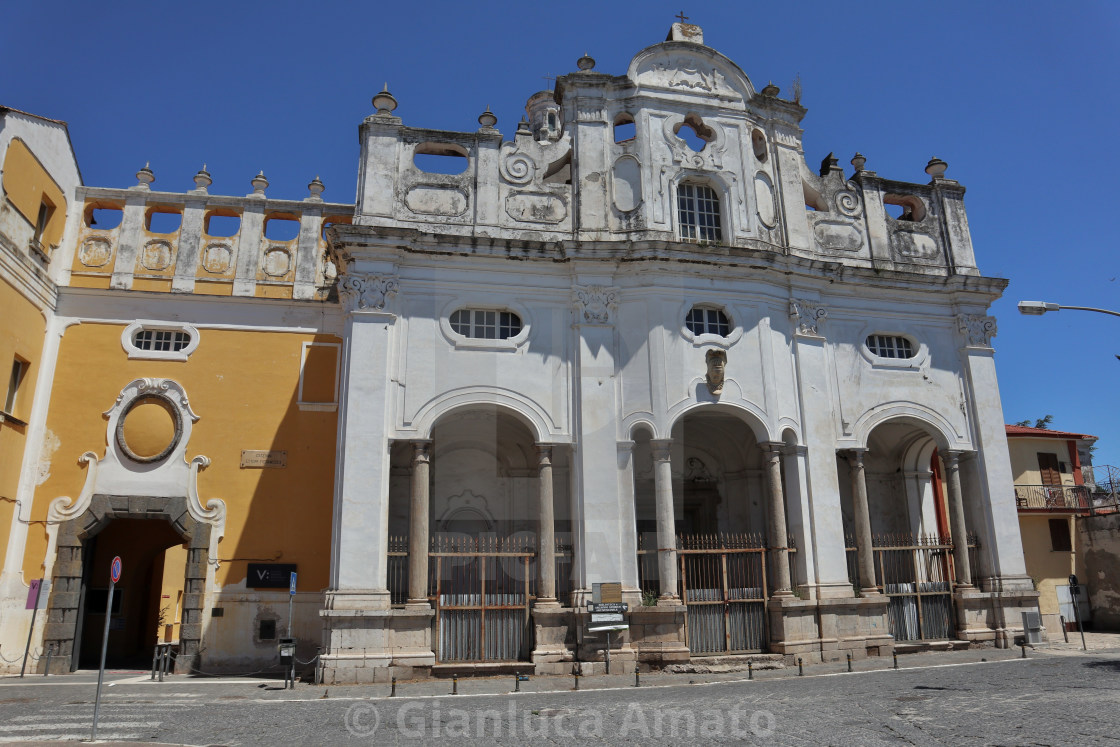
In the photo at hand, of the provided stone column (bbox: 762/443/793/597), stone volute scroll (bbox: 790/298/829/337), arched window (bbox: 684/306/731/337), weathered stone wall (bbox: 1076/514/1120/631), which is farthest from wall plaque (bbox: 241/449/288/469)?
weathered stone wall (bbox: 1076/514/1120/631)

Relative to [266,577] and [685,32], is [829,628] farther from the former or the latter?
[685,32]

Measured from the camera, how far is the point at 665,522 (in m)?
17.8

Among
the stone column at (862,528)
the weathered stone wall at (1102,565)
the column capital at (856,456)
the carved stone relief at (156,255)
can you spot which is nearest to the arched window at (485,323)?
the carved stone relief at (156,255)

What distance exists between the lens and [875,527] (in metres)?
22.8

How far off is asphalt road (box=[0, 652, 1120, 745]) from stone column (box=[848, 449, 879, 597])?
3.02 meters

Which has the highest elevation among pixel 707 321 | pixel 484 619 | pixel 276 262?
pixel 276 262

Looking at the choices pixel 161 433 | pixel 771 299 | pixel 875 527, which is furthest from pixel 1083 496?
pixel 161 433

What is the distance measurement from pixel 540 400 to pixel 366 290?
4482mm

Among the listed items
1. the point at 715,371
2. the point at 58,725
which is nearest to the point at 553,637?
the point at 715,371

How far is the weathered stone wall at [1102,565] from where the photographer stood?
2670 centimetres

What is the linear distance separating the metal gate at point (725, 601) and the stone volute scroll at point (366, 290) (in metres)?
8.48

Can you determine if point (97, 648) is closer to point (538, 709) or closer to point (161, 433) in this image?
point (161, 433)

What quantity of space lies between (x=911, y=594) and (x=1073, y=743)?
1068 centimetres

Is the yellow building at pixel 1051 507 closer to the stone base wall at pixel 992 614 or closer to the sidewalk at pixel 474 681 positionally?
the stone base wall at pixel 992 614
